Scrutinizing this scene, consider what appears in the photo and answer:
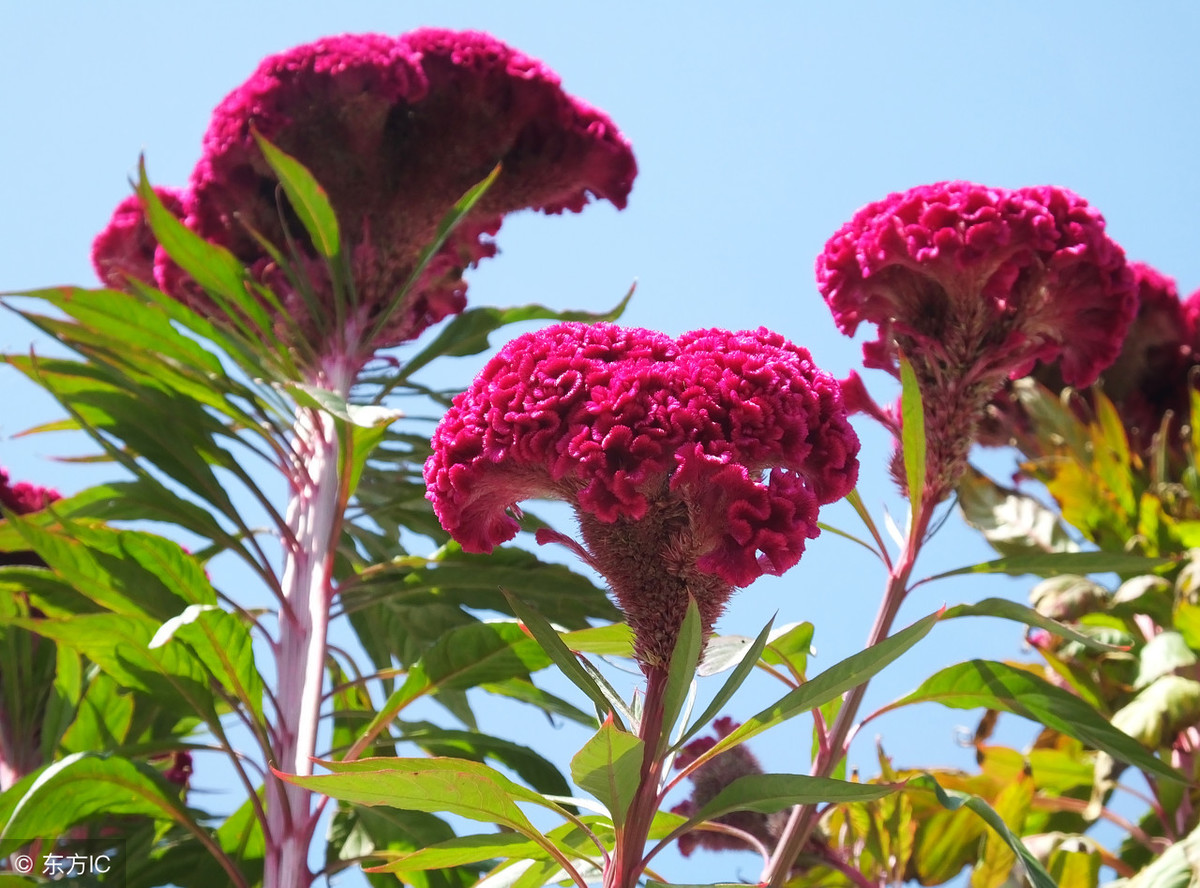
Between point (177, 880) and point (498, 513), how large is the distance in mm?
1116

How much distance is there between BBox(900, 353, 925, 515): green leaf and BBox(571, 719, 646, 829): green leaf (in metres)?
0.60

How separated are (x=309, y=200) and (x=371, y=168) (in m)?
0.32

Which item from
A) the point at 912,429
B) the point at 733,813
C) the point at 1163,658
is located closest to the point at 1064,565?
the point at 912,429

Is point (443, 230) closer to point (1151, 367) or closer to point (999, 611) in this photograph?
point (999, 611)

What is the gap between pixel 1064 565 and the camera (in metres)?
1.61

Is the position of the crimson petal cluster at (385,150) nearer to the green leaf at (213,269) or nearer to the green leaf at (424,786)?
the green leaf at (213,269)

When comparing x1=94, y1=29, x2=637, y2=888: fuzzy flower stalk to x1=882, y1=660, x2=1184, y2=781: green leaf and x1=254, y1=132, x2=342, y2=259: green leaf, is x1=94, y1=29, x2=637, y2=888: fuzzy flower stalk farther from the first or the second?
x1=882, y1=660, x2=1184, y2=781: green leaf

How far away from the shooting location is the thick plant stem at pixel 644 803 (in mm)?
1161

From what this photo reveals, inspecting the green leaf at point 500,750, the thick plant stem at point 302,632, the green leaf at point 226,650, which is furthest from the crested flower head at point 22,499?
the green leaf at point 500,750

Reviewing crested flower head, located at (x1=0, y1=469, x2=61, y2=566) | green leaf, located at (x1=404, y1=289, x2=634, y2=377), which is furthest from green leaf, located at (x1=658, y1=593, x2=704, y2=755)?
crested flower head, located at (x1=0, y1=469, x2=61, y2=566)

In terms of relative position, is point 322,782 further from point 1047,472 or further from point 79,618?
point 1047,472

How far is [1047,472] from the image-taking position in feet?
9.50

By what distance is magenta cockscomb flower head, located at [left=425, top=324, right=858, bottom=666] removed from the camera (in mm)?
1093

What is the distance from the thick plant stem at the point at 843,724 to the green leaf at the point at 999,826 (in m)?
0.10
